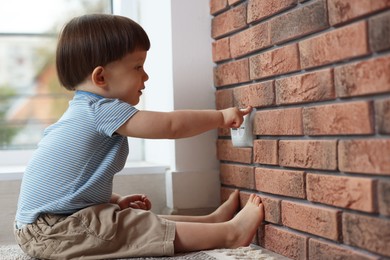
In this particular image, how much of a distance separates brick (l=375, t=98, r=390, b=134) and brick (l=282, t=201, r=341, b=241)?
235mm

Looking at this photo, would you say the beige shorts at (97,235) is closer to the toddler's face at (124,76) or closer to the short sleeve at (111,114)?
the short sleeve at (111,114)

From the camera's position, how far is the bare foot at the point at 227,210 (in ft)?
5.78

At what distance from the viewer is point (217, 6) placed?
6.27 feet

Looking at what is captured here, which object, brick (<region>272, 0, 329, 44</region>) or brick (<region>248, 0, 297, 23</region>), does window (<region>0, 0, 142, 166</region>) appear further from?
brick (<region>272, 0, 329, 44</region>)

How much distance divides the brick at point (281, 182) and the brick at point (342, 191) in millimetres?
37

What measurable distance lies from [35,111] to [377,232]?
1.44m

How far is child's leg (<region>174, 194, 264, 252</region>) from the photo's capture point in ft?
5.08

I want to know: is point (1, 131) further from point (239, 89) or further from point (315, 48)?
point (315, 48)

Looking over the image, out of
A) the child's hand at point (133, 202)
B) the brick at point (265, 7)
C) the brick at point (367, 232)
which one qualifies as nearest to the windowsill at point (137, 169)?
the child's hand at point (133, 202)

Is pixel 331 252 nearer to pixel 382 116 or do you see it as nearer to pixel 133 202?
pixel 382 116

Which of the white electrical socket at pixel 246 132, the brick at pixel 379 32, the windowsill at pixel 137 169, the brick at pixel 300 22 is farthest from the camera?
the windowsill at pixel 137 169

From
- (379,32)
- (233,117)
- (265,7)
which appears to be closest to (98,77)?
(233,117)

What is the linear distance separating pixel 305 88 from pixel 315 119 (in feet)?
0.26

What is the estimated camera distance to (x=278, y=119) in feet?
5.01
